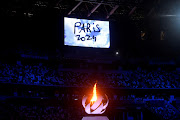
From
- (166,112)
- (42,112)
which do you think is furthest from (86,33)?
(166,112)

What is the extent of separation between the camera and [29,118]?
26.3ft

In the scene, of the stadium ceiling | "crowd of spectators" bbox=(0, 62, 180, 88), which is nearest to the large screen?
the stadium ceiling

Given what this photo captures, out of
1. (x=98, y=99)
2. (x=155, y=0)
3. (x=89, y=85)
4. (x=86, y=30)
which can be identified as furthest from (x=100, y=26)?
(x=89, y=85)

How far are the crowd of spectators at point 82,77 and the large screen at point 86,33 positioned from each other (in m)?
3.55

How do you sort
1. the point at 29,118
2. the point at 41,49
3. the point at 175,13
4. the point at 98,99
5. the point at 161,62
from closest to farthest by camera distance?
the point at 98,99 → the point at 175,13 → the point at 29,118 → the point at 41,49 → the point at 161,62

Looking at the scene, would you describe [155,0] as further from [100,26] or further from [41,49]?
[41,49]

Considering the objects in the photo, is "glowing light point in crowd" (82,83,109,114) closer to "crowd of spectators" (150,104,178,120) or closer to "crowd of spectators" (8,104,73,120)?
"crowd of spectators" (8,104,73,120)

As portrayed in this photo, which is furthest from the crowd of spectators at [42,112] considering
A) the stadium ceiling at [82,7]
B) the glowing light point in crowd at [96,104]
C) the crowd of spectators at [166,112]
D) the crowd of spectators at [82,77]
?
the glowing light point in crowd at [96,104]

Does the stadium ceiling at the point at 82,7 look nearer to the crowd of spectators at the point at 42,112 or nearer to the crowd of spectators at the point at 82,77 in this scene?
the crowd of spectators at the point at 82,77

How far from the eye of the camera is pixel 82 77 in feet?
32.6

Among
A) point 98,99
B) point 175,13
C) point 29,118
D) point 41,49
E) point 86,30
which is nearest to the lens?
point 98,99

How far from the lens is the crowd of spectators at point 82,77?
29.2ft

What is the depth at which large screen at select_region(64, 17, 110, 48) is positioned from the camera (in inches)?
237

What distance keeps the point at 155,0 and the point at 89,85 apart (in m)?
4.82
